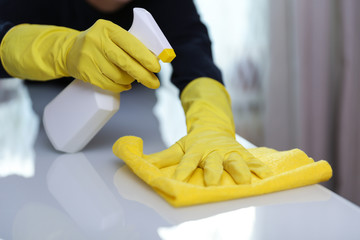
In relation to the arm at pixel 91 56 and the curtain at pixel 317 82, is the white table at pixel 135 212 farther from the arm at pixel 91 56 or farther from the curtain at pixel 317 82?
the curtain at pixel 317 82

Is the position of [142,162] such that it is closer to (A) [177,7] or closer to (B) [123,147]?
(B) [123,147]

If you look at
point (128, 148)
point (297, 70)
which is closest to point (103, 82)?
point (128, 148)

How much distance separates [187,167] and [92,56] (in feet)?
0.97

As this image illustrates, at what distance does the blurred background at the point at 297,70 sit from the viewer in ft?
5.95

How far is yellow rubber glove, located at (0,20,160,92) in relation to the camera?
0.72m

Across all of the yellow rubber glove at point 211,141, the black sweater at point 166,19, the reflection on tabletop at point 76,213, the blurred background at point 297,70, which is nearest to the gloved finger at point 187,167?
the yellow rubber glove at point 211,141

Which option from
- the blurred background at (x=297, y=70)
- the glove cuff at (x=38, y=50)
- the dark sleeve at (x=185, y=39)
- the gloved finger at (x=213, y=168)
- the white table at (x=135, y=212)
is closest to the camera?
the white table at (x=135, y=212)

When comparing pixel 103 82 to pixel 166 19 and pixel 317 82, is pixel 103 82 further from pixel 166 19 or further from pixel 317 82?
pixel 317 82

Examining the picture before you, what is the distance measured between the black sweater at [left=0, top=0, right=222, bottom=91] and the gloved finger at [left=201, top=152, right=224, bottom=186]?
1.45 feet

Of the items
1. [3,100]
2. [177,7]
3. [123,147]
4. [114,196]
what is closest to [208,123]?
[123,147]

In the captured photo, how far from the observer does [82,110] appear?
2.55ft

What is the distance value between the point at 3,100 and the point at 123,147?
2.51ft

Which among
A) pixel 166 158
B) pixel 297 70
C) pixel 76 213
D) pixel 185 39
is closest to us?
pixel 76 213

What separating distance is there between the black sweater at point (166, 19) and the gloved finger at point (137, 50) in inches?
15.6
